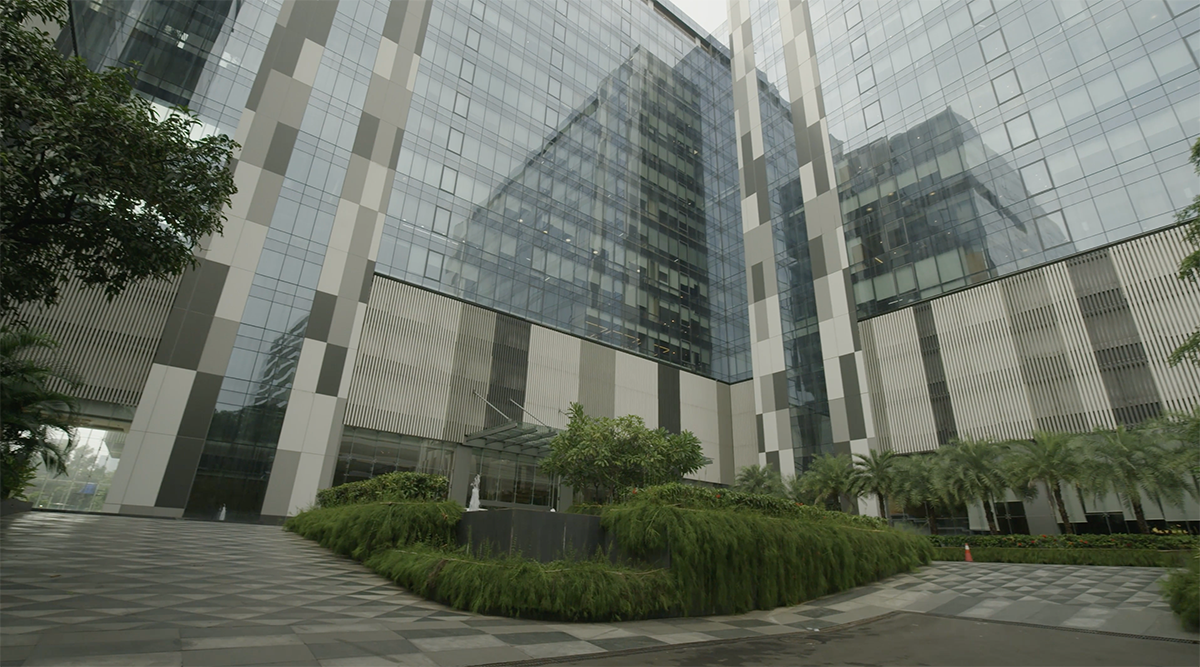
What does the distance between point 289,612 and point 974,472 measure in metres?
34.1

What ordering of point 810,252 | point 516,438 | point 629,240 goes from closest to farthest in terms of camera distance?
point 516,438
point 810,252
point 629,240

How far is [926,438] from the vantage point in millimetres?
36562

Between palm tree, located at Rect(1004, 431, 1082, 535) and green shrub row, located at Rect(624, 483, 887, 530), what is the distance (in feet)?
63.2

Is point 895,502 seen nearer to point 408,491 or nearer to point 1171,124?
point 1171,124

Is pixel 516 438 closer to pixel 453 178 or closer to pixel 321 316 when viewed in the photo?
pixel 321 316

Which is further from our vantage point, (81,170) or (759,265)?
(759,265)

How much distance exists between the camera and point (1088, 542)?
84.3ft

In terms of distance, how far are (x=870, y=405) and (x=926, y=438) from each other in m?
4.28

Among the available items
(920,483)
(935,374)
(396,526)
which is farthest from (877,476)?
(396,526)

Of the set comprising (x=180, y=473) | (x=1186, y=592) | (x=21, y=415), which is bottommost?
(x=1186, y=592)

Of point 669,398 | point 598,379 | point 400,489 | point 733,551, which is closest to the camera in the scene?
point 733,551

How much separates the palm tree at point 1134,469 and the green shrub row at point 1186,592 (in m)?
19.6

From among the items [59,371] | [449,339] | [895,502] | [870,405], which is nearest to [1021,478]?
[895,502]

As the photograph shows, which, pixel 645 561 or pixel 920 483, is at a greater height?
pixel 920 483
